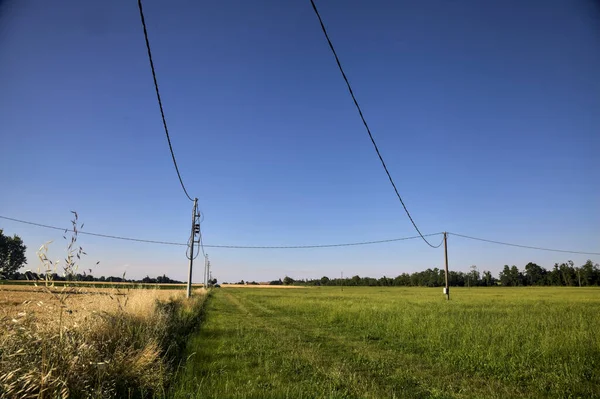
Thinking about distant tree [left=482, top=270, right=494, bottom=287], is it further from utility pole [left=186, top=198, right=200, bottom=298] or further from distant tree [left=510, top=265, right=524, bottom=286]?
utility pole [left=186, top=198, right=200, bottom=298]

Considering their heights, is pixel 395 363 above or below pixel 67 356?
below

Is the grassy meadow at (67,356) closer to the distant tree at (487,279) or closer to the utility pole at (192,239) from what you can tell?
the utility pole at (192,239)

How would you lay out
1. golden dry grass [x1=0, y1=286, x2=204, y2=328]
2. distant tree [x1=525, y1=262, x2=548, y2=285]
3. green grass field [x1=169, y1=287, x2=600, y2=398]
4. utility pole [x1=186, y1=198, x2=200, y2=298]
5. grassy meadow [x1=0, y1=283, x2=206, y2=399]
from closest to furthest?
grassy meadow [x1=0, y1=283, x2=206, y2=399] → golden dry grass [x1=0, y1=286, x2=204, y2=328] → green grass field [x1=169, y1=287, x2=600, y2=398] → utility pole [x1=186, y1=198, x2=200, y2=298] → distant tree [x1=525, y1=262, x2=548, y2=285]

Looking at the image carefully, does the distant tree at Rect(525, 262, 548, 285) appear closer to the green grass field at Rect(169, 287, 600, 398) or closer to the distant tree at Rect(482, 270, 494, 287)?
the distant tree at Rect(482, 270, 494, 287)

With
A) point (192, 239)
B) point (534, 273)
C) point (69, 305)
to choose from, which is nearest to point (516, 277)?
point (534, 273)

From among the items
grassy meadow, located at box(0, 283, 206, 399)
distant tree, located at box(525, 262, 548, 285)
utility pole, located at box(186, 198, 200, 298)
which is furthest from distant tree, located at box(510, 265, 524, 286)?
grassy meadow, located at box(0, 283, 206, 399)

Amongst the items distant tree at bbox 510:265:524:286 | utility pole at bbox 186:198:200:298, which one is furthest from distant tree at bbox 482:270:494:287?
utility pole at bbox 186:198:200:298

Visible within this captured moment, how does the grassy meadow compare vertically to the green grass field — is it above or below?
above

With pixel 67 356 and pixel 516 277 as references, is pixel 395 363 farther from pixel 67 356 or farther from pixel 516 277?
pixel 516 277

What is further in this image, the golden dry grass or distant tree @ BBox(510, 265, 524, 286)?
distant tree @ BBox(510, 265, 524, 286)

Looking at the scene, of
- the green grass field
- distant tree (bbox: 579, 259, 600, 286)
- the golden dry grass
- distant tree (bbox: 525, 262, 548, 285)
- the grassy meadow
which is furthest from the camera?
distant tree (bbox: 525, 262, 548, 285)

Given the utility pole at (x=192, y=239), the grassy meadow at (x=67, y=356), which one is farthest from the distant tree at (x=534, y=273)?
the grassy meadow at (x=67, y=356)

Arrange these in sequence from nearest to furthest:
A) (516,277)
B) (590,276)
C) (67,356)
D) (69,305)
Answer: (67,356) < (69,305) < (590,276) < (516,277)

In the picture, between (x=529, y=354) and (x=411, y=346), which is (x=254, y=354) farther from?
(x=529, y=354)
